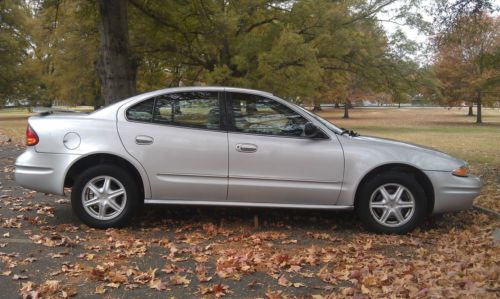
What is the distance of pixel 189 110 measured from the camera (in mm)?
5918

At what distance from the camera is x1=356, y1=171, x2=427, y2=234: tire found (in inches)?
226

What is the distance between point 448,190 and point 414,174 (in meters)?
0.40

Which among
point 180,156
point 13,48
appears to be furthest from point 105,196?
point 13,48

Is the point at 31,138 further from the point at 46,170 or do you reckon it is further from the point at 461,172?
the point at 461,172

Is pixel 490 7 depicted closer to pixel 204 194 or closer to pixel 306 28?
pixel 204 194

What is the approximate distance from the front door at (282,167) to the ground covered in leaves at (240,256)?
44 cm

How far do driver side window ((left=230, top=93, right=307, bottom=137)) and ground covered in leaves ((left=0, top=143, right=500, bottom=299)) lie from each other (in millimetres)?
1143

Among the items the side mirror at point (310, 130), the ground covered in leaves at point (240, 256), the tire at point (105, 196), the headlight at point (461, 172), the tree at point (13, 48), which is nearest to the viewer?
the ground covered in leaves at point (240, 256)

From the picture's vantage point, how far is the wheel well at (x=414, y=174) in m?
5.82

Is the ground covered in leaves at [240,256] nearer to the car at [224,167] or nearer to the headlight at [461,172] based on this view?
the car at [224,167]

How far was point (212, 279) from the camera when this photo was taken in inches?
168

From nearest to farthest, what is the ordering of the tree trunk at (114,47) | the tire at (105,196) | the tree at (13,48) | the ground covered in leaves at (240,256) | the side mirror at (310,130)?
the ground covered in leaves at (240,256) < the tire at (105,196) < the side mirror at (310,130) < the tree trunk at (114,47) < the tree at (13,48)

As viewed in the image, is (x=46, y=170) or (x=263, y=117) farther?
(x=263, y=117)

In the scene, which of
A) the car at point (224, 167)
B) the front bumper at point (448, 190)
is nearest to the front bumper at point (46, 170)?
the car at point (224, 167)
